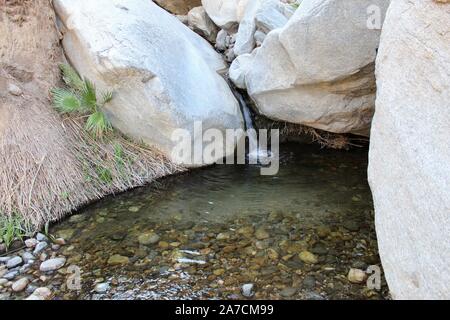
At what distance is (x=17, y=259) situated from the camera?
12.6 feet

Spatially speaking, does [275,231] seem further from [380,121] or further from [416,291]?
[416,291]

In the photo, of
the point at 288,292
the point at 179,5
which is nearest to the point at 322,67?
the point at 288,292

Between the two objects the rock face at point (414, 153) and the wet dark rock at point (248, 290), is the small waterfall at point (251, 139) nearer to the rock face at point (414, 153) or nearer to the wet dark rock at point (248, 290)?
the wet dark rock at point (248, 290)

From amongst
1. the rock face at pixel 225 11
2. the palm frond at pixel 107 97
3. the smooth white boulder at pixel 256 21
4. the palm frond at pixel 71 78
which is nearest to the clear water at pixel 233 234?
the palm frond at pixel 107 97

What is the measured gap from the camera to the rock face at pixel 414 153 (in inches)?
90.1

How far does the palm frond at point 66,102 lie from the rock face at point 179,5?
4.21 metres

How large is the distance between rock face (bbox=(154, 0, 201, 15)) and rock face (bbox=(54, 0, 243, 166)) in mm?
2911

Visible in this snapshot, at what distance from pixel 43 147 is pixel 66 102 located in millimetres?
766

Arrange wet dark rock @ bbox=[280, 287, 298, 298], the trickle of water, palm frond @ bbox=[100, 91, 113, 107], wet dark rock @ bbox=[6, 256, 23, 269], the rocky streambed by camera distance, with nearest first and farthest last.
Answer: wet dark rock @ bbox=[280, 287, 298, 298] → the rocky streambed → wet dark rock @ bbox=[6, 256, 23, 269] → palm frond @ bbox=[100, 91, 113, 107] → the trickle of water

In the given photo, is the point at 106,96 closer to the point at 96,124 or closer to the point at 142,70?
the point at 96,124

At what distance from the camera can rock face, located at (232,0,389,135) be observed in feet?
14.4

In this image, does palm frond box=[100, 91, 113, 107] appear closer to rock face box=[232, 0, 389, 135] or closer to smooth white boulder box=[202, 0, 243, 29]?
rock face box=[232, 0, 389, 135]

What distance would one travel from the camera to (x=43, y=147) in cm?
489

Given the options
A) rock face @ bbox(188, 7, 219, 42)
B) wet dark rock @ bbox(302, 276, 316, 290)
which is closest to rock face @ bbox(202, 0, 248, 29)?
rock face @ bbox(188, 7, 219, 42)
